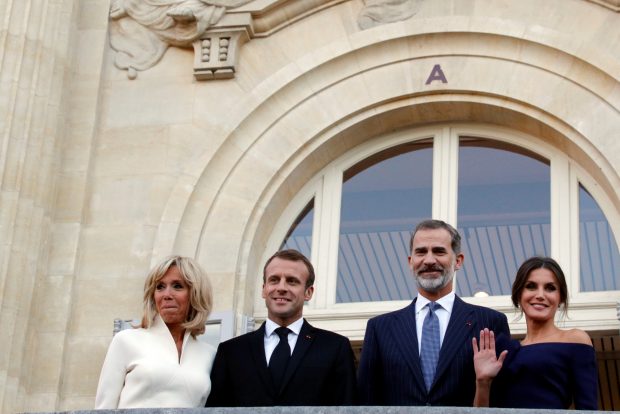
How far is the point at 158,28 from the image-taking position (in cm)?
1264

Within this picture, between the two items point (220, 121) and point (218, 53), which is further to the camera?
point (218, 53)

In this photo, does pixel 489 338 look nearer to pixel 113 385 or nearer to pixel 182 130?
pixel 113 385

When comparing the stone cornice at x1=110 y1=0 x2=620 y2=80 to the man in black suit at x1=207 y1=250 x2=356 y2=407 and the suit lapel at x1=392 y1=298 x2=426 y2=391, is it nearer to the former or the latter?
the man in black suit at x1=207 y1=250 x2=356 y2=407

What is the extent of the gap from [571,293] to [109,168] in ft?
13.2

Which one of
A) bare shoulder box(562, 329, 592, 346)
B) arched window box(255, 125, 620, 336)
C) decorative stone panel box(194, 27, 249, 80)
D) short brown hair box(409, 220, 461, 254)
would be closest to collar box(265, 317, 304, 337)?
short brown hair box(409, 220, 461, 254)

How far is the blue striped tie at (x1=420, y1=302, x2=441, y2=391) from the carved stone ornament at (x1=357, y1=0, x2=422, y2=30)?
4798mm

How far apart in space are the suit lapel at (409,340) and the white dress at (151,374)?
3.60 ft

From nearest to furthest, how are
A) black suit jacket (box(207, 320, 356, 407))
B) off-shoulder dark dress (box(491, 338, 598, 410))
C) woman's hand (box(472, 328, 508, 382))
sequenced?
woman's hand (box(472, 328, 508, 382)) < off-shoulder dark dress (box(491, 338, 598, 410)) < black suit jacket (box(207, 320, 356, 407))

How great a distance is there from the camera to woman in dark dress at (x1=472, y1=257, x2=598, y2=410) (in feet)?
24.8

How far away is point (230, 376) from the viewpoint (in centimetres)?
799

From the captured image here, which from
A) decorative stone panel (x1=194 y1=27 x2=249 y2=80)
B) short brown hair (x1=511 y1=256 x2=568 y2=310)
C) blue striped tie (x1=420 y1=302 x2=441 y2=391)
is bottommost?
blue striped tie (x1=420 y1=302 x2=441 y2=391)

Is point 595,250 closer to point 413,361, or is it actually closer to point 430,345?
point 430,345

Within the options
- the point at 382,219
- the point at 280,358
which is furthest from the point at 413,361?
the point at 382,219

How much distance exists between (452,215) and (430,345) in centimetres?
417
